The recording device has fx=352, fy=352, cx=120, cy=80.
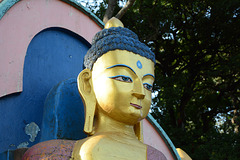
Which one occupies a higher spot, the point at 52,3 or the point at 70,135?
the point at 52,3

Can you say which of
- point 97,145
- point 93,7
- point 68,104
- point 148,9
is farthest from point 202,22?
point 97,145

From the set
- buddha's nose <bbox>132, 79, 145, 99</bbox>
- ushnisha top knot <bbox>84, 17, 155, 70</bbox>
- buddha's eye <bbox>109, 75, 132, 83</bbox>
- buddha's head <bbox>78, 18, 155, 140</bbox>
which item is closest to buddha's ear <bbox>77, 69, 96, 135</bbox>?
buddha's head <bbox>78, 18, 155, 140</bbox>

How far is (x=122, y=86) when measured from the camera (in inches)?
126

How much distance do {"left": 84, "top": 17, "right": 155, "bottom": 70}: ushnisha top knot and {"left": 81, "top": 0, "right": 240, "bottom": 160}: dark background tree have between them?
685 centimetres

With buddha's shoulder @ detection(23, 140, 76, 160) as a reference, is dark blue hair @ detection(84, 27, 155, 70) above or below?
above

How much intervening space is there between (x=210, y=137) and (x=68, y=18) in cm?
694

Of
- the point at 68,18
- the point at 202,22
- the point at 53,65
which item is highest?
the point at 202,22

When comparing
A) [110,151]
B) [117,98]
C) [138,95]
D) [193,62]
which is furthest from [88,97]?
[193,62]

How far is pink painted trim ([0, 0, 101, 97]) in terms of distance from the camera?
3.54 metres

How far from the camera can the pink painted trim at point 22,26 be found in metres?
3.54

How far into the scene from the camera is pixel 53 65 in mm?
4215

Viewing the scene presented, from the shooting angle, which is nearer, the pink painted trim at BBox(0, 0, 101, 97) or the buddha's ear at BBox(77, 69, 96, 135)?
the buddha's ear at BBox(77, 69, 96, 135)

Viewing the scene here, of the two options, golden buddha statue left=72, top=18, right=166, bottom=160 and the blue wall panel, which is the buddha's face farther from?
the blue wall panel

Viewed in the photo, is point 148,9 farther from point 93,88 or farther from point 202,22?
point 93,88
